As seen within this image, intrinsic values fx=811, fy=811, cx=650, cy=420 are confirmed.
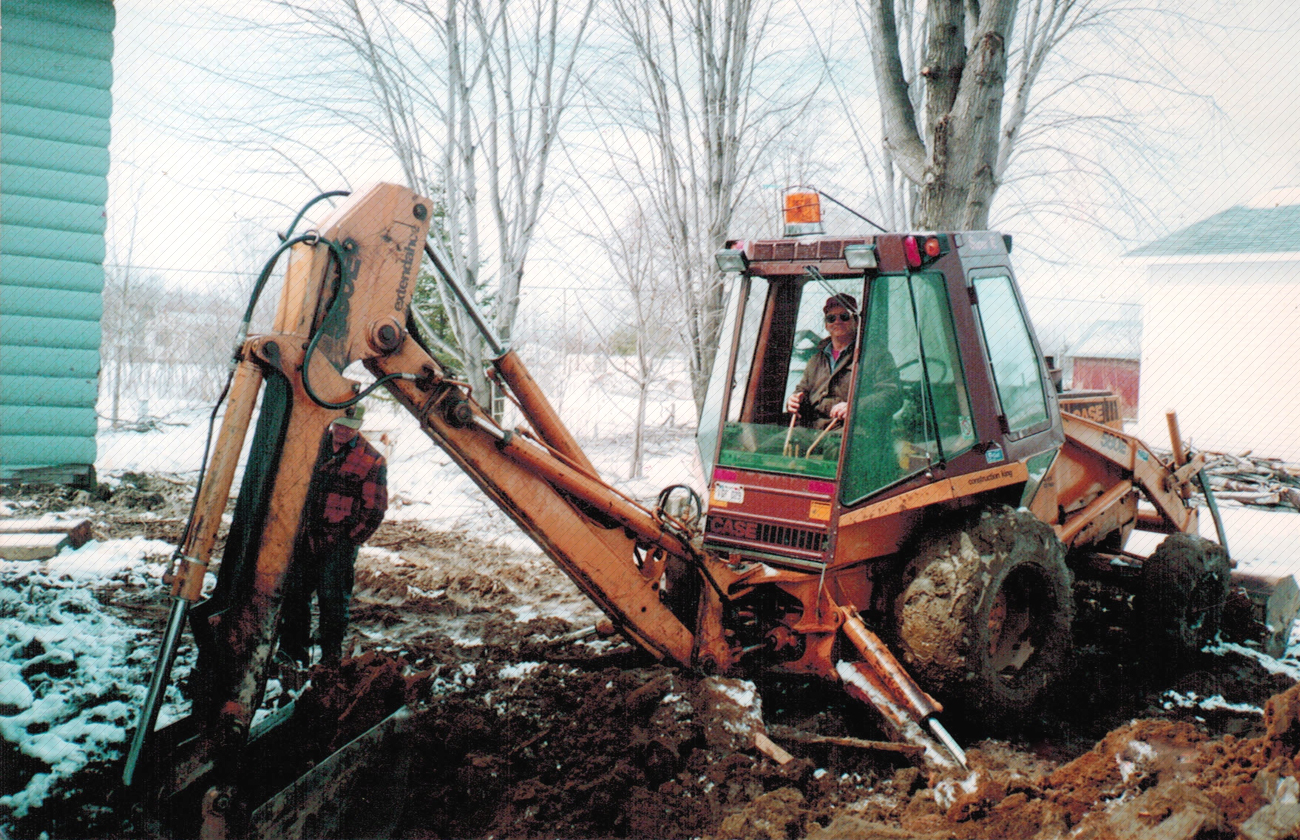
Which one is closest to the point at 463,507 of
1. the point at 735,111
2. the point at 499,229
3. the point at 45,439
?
the point at 499,229

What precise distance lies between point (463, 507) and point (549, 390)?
9518 mm

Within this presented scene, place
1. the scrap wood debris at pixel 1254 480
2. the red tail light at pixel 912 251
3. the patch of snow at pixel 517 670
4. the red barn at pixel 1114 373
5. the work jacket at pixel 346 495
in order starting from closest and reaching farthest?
the red tail light at pixel 912 251
the patch of snow at pixel 517 670
the work jacket at pixel 346 495
the scrap wood debris at pixel 1254 480
the red barn at pixel 1114 373

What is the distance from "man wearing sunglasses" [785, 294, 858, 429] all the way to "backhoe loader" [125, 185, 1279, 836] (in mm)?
90

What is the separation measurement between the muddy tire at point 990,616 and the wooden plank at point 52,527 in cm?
657

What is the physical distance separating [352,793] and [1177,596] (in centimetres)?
471

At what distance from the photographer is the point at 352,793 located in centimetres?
301

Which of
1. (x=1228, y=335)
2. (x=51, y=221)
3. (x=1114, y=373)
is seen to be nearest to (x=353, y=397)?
(x=51, y=221)

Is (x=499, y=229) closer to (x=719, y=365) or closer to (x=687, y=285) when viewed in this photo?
(x=687, y=285)

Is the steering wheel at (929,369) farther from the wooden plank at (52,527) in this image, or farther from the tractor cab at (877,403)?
the wooden plank at (52,527)

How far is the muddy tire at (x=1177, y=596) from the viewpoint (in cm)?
492

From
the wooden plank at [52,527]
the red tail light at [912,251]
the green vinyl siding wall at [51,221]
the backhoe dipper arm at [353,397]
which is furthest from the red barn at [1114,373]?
the wooden plank at [52,527]

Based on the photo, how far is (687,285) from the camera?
1008 cm

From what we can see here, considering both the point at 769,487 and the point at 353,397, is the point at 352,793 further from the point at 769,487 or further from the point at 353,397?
the point at 769,487

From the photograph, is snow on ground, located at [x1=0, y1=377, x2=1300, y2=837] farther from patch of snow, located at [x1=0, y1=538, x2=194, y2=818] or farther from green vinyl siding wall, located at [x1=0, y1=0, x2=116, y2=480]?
green vinyl siding wall, located at [x1=0, y1=0, x2=116, y2=480]
